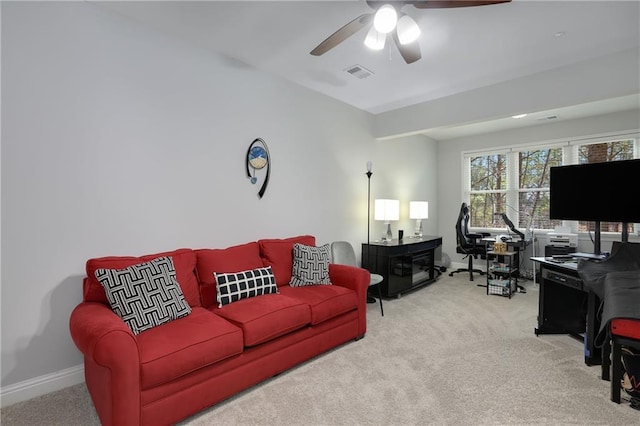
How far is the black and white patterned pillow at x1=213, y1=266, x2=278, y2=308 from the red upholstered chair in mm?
2371

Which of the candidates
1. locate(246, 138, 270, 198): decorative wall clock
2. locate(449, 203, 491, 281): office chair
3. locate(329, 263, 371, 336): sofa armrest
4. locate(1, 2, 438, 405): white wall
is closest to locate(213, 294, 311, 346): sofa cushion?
locate(329, 263, 371, 336): sofa armrest

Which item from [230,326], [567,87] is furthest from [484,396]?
[567,87]

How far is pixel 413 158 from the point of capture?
19.2ft

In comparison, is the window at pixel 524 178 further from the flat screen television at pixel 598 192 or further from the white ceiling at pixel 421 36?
the white ceiling at pixel 421 36

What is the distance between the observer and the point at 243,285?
261 cm

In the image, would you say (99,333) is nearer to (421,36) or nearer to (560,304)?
(421,36)

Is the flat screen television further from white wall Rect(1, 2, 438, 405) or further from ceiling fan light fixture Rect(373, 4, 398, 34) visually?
white wall Rect(1, 2, 438, 405)

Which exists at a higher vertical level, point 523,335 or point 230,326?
point 230,326

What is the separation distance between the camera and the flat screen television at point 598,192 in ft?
9.21

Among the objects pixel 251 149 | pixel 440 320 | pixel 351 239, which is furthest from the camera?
pixel 351 239

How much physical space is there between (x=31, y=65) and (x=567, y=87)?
4.52 meters

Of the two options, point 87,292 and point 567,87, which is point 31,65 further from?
point 567,87

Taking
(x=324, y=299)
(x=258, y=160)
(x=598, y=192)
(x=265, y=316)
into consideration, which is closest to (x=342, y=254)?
(x=324, y=299)

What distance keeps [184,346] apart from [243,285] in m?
0.80
